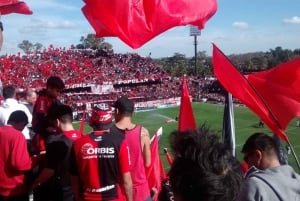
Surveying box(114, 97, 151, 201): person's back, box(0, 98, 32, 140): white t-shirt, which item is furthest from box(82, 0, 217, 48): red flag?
box(0, 98, 32, 140): white t-shirt

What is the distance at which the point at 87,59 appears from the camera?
39.1 meters

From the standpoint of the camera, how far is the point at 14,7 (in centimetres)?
443

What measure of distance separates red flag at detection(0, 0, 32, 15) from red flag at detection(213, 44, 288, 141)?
6.18 ft

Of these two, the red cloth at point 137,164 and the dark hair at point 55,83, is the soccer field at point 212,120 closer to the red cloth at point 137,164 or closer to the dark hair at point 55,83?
the dark hair at point 55,83

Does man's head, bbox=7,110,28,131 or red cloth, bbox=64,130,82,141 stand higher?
man's head, bbox=7,110,28,131

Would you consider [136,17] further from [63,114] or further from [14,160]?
[14,160]

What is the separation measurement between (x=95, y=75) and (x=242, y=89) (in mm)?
33885

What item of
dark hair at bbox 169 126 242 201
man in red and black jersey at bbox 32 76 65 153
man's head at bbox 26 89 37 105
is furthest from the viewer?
man's head at bbox 26 89 37 105

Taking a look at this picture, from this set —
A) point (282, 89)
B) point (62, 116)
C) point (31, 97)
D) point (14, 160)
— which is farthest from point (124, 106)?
point (31, 97)

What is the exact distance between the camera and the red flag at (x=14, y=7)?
4324 millimetres

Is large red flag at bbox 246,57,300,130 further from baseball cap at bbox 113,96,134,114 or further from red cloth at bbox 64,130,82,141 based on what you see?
red cloth at bbox 64,130,82,141

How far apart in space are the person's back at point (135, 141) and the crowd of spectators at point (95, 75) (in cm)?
2654

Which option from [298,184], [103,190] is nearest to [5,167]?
[103,190]

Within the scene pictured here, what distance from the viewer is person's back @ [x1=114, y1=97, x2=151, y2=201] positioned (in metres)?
3.97
